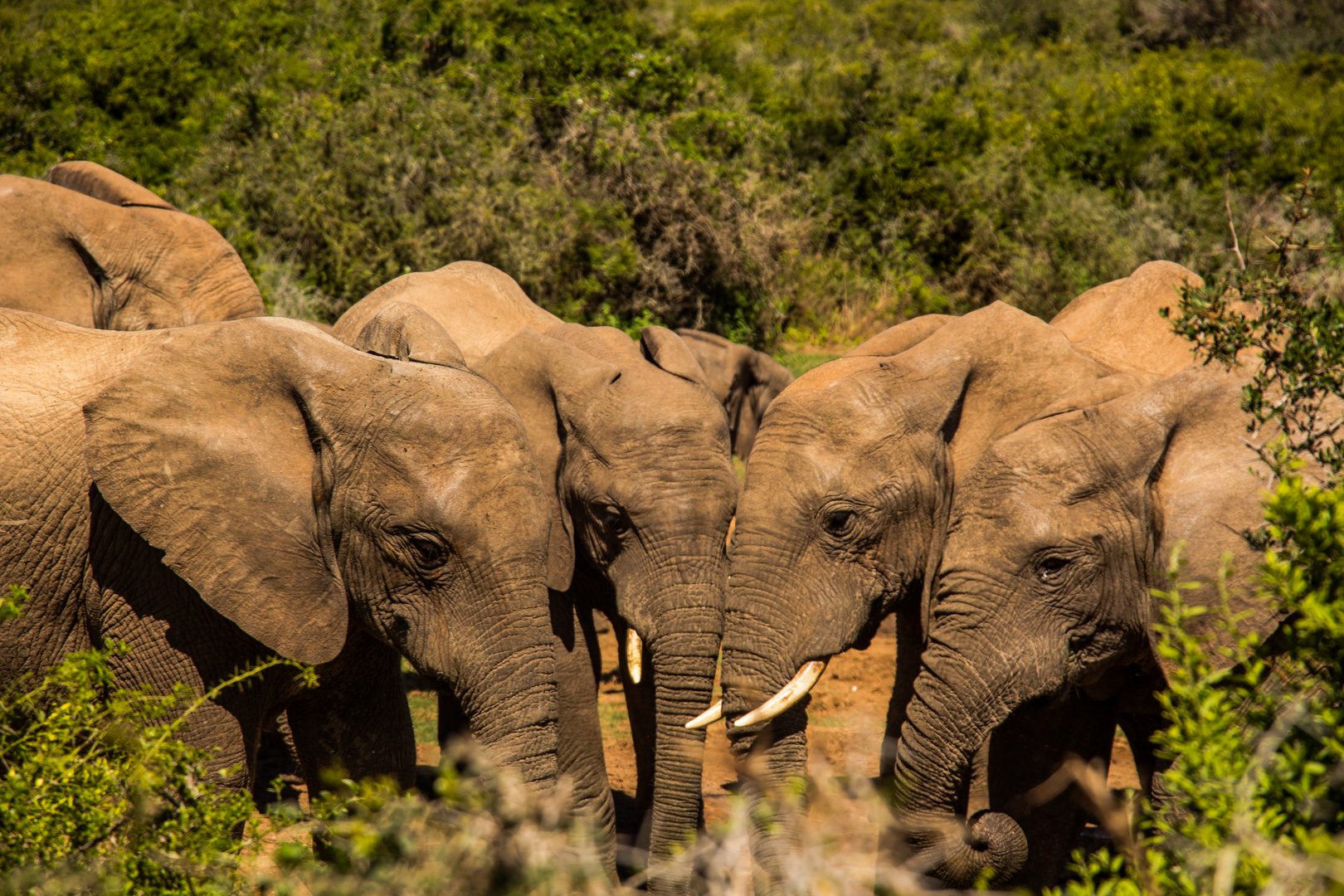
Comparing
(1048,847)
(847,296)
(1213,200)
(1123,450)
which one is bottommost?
(847,296)

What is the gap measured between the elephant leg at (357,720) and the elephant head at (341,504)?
0.61 metres

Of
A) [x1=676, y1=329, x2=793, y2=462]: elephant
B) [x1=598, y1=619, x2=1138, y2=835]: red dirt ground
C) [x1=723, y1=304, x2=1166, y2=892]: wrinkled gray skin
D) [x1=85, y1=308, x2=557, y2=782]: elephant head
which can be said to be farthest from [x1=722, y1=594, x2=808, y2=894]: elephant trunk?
[x1=676, y1=329, x2=793, y2=462]: elephant

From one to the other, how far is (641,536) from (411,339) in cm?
112

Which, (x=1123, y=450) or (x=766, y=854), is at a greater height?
(x=1123, y=450)

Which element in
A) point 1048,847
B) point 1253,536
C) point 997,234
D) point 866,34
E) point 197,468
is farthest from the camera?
point 866,34

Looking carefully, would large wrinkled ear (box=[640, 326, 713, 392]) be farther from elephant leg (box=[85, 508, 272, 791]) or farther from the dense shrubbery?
the dense shrubbery

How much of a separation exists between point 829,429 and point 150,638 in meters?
2.37

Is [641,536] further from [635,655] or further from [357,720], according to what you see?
[357,720]

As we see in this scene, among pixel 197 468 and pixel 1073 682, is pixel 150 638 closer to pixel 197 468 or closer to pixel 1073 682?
pixel 197 468

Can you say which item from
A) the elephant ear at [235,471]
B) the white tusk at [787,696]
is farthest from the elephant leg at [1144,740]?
the elephant ear at [235,471]

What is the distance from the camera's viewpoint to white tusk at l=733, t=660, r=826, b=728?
14.9 ft

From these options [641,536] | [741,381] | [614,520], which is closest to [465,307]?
[614,520]

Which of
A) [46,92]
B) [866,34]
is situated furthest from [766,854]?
[866,34]

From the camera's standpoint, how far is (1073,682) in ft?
14.1
